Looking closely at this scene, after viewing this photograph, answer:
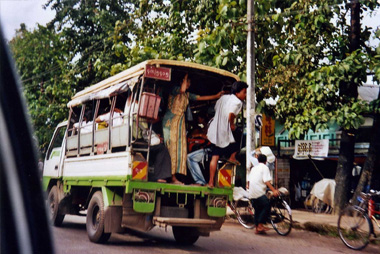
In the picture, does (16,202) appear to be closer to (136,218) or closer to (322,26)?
(136,218)

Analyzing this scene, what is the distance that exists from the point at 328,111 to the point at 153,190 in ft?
22.2

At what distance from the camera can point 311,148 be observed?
1706 cm

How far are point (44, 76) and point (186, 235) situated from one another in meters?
17.6

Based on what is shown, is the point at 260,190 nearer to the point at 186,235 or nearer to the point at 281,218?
the point at 281,218

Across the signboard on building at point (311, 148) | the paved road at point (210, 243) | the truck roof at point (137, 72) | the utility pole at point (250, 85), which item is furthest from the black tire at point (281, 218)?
the signboard on building at point (311, 148)

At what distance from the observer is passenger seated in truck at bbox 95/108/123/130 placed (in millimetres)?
7883

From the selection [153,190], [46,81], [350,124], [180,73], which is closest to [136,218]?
[153,190]

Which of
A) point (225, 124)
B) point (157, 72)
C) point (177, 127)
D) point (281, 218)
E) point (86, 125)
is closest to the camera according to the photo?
point (157, 72)

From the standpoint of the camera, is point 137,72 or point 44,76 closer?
point 137,72

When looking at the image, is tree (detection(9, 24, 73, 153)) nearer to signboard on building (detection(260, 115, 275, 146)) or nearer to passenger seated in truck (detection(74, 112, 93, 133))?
signboard on building (detection(260, 115, 275, 146))

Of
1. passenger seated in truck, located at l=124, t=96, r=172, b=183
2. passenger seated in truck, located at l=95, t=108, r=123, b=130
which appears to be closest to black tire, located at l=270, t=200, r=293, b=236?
passenger seated in truck, located at l=124, t=96, r=172, b=183

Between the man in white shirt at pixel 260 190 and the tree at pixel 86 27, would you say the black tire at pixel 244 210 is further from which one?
the tree at pixel 86 27

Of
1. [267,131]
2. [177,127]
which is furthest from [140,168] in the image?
[267,131]

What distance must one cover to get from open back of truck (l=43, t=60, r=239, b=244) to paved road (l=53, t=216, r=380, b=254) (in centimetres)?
32
